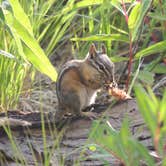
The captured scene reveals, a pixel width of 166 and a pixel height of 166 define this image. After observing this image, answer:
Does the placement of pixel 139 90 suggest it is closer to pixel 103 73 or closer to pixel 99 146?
pixel 99 146

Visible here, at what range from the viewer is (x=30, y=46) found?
3.42 meters

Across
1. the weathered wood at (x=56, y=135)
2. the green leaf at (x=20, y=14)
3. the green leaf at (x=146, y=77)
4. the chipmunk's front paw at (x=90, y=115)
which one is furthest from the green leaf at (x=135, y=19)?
the green leaf at (x=20, y=14)

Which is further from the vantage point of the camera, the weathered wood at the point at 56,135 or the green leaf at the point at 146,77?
the green leaf at the point at 146,77

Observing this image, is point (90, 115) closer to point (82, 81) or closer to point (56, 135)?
point (56, 135)

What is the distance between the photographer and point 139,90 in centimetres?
179

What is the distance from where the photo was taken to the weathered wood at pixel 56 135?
11.1 ft

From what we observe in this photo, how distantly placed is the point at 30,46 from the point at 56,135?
0.53m

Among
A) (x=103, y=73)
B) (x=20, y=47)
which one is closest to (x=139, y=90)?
(x=20, y=47)

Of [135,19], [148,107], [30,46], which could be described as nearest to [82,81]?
[135,19]

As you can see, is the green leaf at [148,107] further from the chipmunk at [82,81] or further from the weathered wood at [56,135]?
the chipmunk at [82,81]

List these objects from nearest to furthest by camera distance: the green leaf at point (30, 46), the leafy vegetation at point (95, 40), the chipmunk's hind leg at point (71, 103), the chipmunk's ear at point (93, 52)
Result: the leafy vegetation at point (95, 40) → the green leaf at point (30, 46) → the chipmunk's hind leg at point (71, 103) → the chipmunk's ear at point (93, 52)

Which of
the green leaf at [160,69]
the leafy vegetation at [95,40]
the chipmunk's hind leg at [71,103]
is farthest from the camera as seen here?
the green leaf at [160,69]

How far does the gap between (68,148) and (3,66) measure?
3.56 feet

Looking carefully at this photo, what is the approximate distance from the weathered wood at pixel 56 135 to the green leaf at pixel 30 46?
32cm
